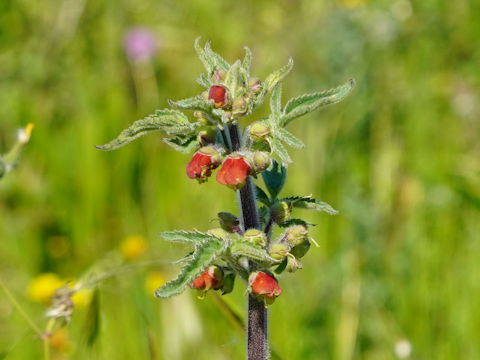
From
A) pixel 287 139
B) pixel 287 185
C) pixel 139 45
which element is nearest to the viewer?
pixel 287 139

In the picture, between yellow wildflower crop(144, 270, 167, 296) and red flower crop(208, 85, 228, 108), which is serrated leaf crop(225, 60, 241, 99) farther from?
yellow wildflower crop(144, 270, 167, 296)

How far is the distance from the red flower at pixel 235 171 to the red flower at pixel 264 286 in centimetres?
14

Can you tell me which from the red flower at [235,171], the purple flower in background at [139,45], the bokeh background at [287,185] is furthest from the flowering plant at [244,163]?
the purple flower in background at [139,45]

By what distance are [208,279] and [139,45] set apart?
3.07 m

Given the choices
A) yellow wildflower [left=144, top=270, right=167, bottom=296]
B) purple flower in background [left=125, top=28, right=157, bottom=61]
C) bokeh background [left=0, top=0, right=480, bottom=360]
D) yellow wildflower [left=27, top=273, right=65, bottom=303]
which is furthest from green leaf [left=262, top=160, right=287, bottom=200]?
purple flower in background [left=125, top=28, right=157, bottom=61]

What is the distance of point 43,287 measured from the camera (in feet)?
8.07

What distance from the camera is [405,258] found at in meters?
2.46

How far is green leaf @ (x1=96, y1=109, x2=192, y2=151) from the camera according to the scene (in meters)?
0.92

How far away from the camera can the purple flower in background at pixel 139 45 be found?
12.5 feet

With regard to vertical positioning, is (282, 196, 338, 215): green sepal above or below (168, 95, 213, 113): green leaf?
below

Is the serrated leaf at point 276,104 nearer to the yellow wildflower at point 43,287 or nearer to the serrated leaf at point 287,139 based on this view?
the serrated leaf at point 287,139

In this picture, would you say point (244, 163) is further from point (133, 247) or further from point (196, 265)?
point (133, 247)

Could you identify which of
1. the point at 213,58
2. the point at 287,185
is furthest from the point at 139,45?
the point at 213,58

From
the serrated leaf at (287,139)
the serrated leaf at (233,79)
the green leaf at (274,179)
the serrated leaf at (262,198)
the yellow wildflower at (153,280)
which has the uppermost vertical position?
the serrated leaf at (233,79)
